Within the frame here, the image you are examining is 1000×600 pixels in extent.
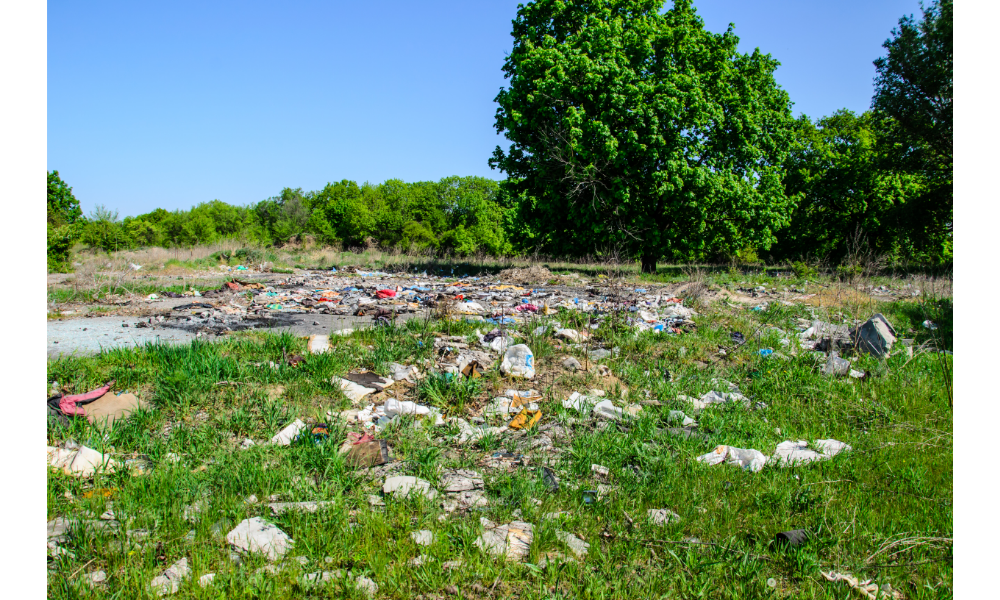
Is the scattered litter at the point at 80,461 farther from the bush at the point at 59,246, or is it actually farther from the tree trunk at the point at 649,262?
the tree trunk at the point at 649,262

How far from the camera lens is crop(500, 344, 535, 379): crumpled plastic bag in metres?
4.69

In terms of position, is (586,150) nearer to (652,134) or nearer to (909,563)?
(652,134)

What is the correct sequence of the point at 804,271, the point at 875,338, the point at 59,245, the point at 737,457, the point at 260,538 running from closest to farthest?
1. the point at 260,538
2. the point at 737,457
3. the point at 875,338
4. the point at 59,245
5. the point at 804,271

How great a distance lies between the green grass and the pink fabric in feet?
0.69

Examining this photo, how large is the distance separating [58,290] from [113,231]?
16.8 m

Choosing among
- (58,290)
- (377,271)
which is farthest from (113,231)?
(58,290)

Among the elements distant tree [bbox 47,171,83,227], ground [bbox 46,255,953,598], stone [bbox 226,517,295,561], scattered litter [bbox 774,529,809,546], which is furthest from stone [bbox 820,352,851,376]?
distant tree [bbox 47,171,83,227]

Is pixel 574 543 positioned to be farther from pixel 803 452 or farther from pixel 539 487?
pixel 803 452

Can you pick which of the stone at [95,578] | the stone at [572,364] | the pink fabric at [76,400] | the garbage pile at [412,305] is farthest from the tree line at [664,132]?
the stone at [95,578]

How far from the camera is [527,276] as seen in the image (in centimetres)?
1351

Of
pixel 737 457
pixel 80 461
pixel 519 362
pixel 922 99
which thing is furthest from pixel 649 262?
pixel 80 461

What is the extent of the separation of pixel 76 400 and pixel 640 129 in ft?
46.8

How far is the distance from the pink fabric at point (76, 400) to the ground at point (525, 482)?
0.20 metres

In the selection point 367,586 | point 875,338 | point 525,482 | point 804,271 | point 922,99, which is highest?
point 922,99
